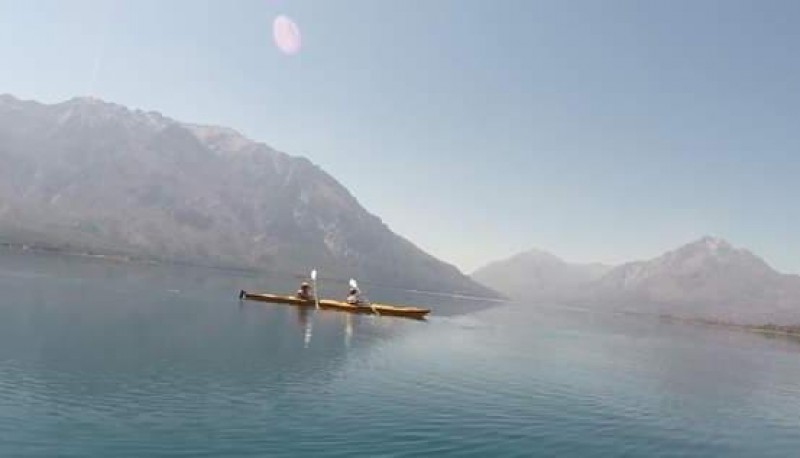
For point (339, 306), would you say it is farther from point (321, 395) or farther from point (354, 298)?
point (321, 395)

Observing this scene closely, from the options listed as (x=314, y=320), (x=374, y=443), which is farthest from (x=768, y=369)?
(x=374, y=443)

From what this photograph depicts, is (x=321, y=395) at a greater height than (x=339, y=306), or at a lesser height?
lesser

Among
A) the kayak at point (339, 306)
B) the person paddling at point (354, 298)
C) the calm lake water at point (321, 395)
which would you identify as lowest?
the calm lake water at point (321, 395)

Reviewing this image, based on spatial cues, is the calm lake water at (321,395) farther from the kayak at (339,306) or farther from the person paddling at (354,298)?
the person paddling at (354,298)

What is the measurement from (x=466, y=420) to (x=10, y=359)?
33945 mm

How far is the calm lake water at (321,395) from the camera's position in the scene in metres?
34.1

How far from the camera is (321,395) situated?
154 ft

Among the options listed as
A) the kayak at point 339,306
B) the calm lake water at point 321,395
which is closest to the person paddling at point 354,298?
the kayak at point 339,306

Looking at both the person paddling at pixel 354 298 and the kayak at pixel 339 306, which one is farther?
the person paddling at pixel 354 298

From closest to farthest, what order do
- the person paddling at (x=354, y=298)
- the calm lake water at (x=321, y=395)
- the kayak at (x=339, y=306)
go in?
the calm lake water at (x=321, y=395)
the kayak at (x=339, y=306)
the person paddling at (x=354, y=298)

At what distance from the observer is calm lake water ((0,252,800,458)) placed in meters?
34.1

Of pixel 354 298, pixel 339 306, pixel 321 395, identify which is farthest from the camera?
pixel 354 298

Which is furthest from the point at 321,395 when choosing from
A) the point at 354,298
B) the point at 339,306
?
the point at 354,298

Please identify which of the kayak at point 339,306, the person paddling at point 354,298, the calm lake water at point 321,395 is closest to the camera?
→ the calm lake water at point 321,395
